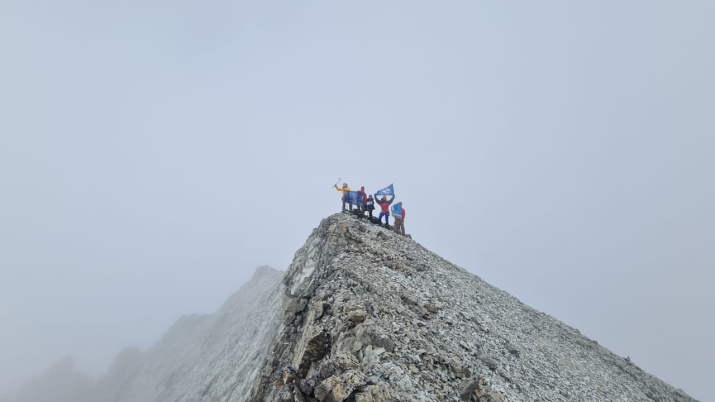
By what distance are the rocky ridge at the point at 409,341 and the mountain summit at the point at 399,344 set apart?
6cm

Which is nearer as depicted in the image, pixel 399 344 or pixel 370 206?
pixel 399 344

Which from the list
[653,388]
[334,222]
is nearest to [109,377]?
[334,222]

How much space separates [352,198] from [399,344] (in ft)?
52.0

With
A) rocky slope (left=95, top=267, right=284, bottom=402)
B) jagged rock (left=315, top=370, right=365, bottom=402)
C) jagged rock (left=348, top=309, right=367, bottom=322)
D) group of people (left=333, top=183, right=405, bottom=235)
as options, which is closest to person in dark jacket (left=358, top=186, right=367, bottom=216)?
group of people (left=333, top=183, right=405, bottom=235)

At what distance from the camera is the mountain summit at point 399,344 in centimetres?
1158

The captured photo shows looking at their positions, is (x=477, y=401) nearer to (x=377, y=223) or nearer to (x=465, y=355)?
(x=465, y=355)

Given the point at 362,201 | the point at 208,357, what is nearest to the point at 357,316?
the point at 362,201

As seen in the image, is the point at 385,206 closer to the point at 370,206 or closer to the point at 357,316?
the point at 370,206

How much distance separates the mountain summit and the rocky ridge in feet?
0.20

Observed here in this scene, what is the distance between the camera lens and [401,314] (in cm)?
1516

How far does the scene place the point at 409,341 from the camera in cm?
1323

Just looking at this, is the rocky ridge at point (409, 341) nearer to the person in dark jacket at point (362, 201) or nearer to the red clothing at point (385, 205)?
the person in dark jacket at point (362, 201)

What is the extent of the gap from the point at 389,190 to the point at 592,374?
18.1 meters

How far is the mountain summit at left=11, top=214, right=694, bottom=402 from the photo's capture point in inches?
456
